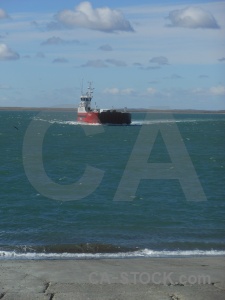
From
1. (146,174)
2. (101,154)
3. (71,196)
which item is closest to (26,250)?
(71,196)

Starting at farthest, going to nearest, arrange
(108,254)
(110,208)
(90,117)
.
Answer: (90,117)
(110,208)
(108,254)

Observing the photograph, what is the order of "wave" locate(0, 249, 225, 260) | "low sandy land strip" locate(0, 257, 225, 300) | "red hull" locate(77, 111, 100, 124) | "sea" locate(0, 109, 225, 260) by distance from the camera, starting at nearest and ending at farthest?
"low sandy land strip" locate(0, 257, 225, 300)
"wave" locate(0, 249, 225, 260)
"sea" locate(0, 109, 225, 260)
"red hull" locate(77, 111, 100, 124)

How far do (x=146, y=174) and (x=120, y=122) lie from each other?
239 ft

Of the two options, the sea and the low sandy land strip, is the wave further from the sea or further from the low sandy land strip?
the low sandy land strip

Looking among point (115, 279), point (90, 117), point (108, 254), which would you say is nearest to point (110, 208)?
point (108, 254)

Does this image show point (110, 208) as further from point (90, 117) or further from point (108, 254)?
point (90, 117)

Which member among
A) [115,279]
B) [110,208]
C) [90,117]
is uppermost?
[115,279]

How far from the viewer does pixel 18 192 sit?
28.7 metres

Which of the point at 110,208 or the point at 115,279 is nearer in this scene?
the point at 115,279

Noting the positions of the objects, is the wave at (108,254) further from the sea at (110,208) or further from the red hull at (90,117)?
the red hull at (90,117)

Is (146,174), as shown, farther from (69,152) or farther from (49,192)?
(69,152)

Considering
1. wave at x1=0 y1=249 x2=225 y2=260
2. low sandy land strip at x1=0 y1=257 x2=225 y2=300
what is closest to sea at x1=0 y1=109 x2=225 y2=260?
wave at x1=0 y1=249 x2=225 y2=260

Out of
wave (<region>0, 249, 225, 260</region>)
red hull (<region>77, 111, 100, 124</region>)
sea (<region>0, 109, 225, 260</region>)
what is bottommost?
red hull (<region>77, 111, 100, 124</region>)

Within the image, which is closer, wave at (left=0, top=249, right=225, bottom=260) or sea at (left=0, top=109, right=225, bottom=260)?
wave at (left=0, top=249, right=225, bottom=260)
